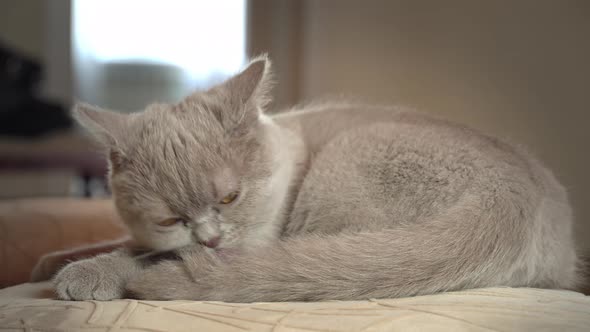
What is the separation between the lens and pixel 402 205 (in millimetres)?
1322

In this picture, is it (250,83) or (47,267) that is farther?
(47,267)

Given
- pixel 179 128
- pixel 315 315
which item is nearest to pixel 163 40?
pixel 179 128

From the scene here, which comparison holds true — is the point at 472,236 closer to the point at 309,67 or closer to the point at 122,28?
the point at 309,67

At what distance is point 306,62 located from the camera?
16.1ft

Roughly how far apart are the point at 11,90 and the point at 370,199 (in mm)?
4229

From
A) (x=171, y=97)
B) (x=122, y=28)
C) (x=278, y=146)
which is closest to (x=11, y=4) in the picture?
(x=122, y=28)

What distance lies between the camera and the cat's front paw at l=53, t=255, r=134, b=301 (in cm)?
116

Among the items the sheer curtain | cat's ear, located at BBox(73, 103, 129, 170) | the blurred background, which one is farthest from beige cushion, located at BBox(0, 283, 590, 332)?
the sheer curtain

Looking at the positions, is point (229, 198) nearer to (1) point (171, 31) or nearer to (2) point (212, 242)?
(2) point (212, 242)

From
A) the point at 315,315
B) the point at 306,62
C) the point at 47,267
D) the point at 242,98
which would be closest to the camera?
the point at 315,315

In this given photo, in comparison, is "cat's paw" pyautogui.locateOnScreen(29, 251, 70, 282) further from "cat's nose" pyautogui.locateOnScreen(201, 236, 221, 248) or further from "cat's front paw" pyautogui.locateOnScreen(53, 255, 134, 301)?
"cat's nose" pyautogui.locateOnScreen(201, 236, 221, 248)

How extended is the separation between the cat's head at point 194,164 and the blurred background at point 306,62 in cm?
131

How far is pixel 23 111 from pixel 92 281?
12.9ft

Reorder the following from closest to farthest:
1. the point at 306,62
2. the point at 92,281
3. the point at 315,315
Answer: the point at 315,315
the point at 92,281
the point at 306,62
